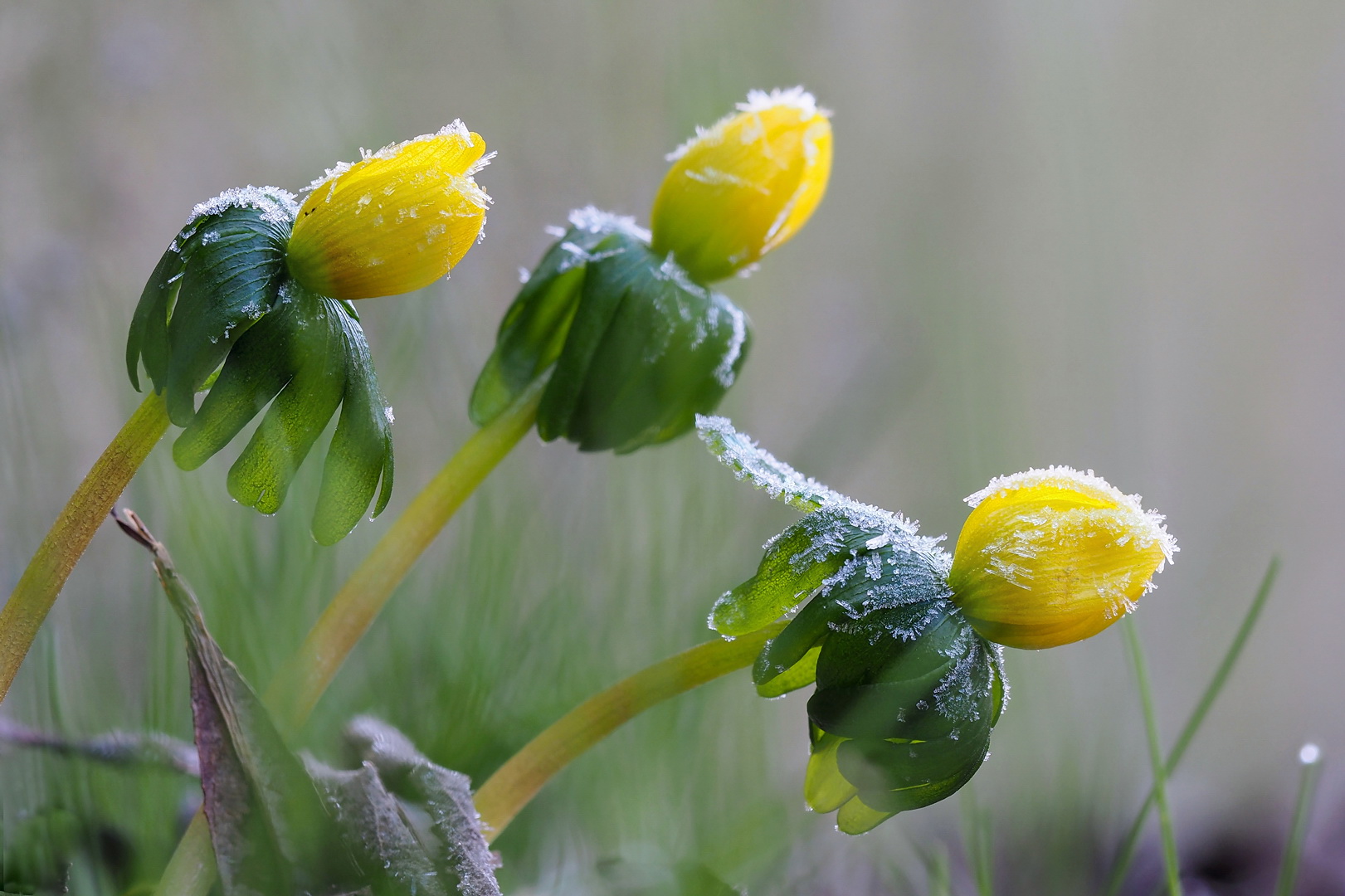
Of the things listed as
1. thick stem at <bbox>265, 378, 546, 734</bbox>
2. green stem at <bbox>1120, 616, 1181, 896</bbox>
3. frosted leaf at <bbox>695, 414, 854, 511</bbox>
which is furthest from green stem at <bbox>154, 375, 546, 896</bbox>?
green stem at <bbox>1120, 616, 1181, 896</bbox>

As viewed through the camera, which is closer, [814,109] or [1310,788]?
[814,109]

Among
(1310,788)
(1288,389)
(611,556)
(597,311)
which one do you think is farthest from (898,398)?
(1288,389)

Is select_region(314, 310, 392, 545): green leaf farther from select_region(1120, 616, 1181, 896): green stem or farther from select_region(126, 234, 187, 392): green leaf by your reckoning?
select_region(1120, 616, 1181, 896): green stem

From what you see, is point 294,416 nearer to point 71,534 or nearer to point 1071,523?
point 71,534

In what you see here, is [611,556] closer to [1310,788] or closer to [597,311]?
[597,311]

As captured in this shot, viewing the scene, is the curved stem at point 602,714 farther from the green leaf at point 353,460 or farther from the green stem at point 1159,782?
the green stem at point 1159,782

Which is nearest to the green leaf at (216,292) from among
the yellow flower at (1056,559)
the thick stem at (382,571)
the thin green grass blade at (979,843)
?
the thick stem at (382,571)
